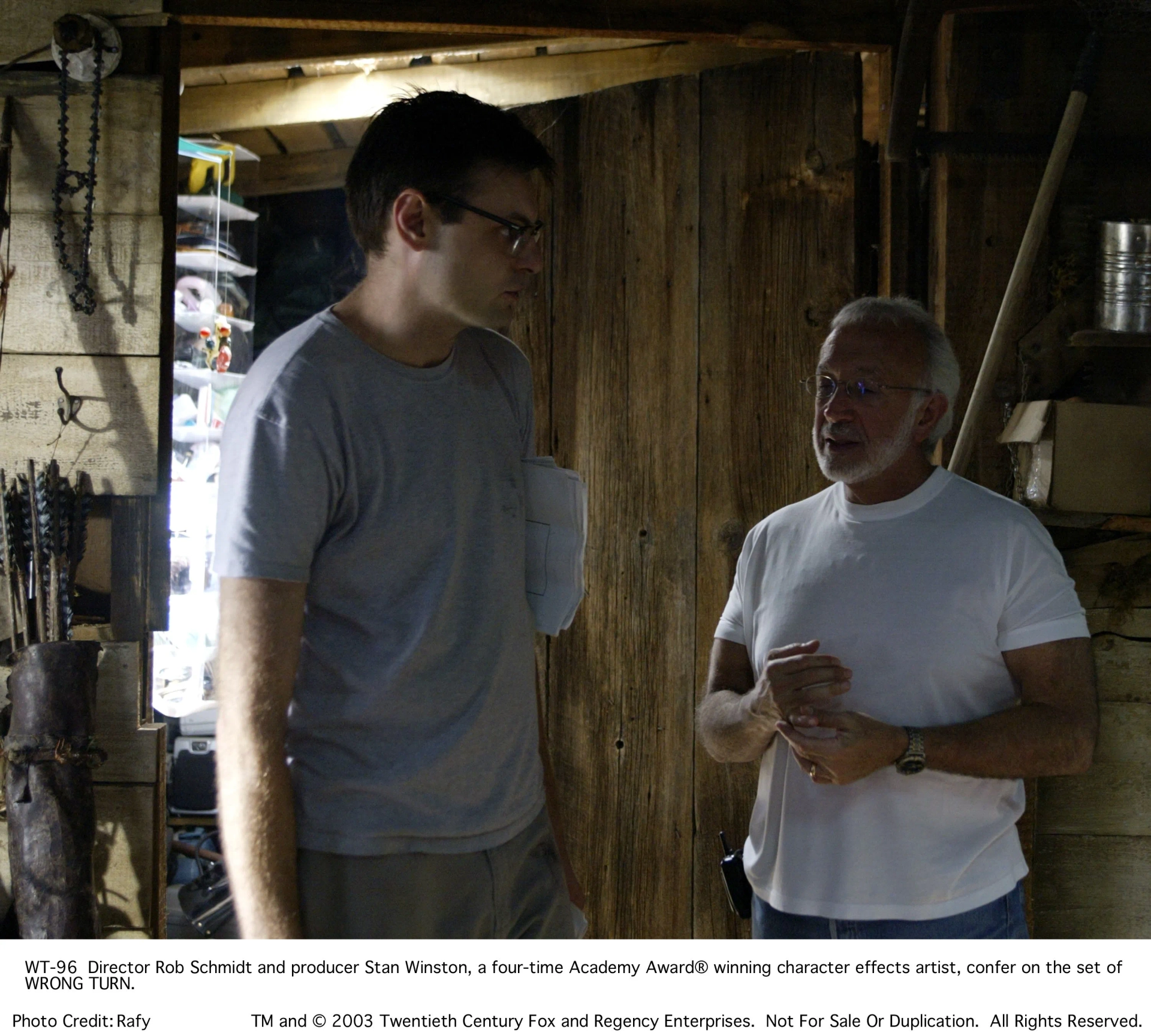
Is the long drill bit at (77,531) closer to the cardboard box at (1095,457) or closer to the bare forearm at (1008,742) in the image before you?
the bare forearm at (1008,742)

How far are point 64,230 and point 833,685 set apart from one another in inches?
61.1

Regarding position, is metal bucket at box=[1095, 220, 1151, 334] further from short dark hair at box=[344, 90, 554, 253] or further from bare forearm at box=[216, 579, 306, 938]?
bare forearm at box=[216, 579, 306, 938]

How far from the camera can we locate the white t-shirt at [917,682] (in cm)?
143

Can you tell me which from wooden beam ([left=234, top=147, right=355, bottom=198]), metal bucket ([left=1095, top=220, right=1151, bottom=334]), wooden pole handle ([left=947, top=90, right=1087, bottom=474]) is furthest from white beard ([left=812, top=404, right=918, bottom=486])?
wooden beam ([left=234, top=147, right=355, bottom=198])

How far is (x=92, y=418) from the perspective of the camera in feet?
6.12

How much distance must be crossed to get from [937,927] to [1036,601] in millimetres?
472

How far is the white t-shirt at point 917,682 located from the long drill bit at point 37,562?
121cm

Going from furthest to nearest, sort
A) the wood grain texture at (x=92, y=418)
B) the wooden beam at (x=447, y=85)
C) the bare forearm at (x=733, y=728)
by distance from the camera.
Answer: the wooden beam at (x=447, y=85) → the wood grain texture at (x=92, y=418) → the bare forearm at (x=733, y=728)

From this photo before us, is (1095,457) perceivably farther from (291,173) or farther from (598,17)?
(291,173)

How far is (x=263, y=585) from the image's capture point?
3.38ft

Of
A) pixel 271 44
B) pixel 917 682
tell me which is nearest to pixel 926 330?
pixel 917 682

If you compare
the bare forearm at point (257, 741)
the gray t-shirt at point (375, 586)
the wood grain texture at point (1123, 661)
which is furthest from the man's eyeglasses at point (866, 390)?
the bare forearm at point (257, 741)

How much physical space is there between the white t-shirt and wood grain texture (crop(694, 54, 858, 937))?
466mm
